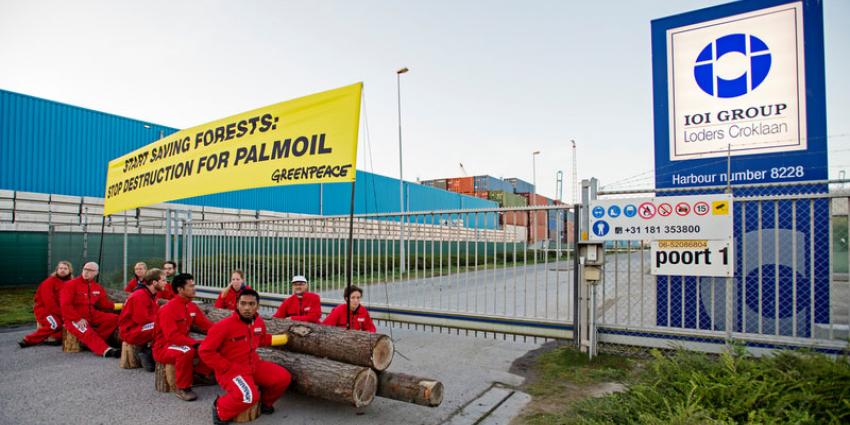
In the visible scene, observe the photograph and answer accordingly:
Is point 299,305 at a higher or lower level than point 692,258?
lower

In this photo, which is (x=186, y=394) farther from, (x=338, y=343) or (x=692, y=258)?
(x=692, y=258)

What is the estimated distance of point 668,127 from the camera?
6.46 m

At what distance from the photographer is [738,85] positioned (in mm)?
6078

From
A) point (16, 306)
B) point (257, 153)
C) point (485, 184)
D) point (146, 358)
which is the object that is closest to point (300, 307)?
point (146, 358)

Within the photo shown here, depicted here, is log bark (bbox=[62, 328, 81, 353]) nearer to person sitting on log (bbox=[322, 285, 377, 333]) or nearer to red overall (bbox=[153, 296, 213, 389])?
red overall (bbox=[153, 296, 213, 389])

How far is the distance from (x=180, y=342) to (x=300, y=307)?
72.6 inches

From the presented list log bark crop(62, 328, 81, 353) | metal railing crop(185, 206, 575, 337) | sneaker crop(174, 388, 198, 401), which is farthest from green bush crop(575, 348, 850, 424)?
log bark crop(62, 328, 81, 353)

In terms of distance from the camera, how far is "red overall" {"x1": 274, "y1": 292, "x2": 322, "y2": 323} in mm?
6504

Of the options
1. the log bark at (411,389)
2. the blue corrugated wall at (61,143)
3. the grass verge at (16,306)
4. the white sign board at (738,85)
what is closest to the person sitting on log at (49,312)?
the grass verge at (16,306)

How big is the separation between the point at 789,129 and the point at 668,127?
1359 millimetres

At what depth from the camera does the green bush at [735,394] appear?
10.4ft

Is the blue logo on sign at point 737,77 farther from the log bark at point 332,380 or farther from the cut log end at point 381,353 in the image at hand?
the log bark at point 332,380

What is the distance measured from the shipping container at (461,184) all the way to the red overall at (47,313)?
47.5 metres

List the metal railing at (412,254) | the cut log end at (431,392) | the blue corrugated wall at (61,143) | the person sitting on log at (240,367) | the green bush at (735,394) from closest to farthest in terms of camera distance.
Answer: the green bush at (735,394) < the cut log end at (431,392) < the person sitting on log at (240,367) < the metal railing at (412,254) < the blue corrugated wall at (61,143)
